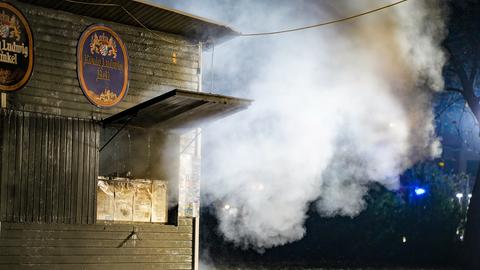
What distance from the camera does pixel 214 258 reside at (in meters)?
24.1

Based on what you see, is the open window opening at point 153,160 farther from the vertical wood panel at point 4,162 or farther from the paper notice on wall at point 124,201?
the vertical wood panel at point 4,162

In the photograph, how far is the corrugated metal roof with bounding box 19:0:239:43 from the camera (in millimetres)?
12062

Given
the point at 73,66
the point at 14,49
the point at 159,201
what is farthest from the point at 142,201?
the point at 14,49

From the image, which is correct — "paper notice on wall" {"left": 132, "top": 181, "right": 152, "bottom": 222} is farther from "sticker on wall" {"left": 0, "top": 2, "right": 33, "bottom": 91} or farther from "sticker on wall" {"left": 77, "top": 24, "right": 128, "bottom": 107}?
"sticker on wall" {"left": 0, "top": 2, "right": 33, "bottom": 91}

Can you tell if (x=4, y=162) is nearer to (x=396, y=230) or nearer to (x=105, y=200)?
(x=105, y=200)

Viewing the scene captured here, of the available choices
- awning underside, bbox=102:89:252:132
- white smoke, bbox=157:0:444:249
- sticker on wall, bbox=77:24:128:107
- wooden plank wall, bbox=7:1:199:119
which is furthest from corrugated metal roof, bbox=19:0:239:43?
white smoke, bbox=157:0:444:249

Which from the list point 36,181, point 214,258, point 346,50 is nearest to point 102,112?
point 36,181

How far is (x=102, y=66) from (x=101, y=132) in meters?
1.39

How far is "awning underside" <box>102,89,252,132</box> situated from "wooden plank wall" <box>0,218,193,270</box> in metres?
2.18

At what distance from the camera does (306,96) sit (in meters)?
17.6

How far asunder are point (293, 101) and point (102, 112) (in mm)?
6647

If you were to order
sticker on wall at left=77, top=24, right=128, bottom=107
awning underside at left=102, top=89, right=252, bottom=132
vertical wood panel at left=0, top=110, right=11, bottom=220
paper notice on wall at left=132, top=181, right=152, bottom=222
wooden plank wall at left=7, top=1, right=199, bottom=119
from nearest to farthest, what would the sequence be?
vertical wood panel at left=0, top=110, right=11, bottom=220, awning underside at left=102, top=89, right=252, bottom=132, wooden plank wall at left=7, top=1, right=199, bottom=119, sticker on wall at left=77, top=24, right=128, bottom=107, paper notice on wall at left=132, top=181, right=152, bottom=222

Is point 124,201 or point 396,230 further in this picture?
point 396,230

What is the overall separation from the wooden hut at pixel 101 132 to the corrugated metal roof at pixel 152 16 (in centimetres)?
2
